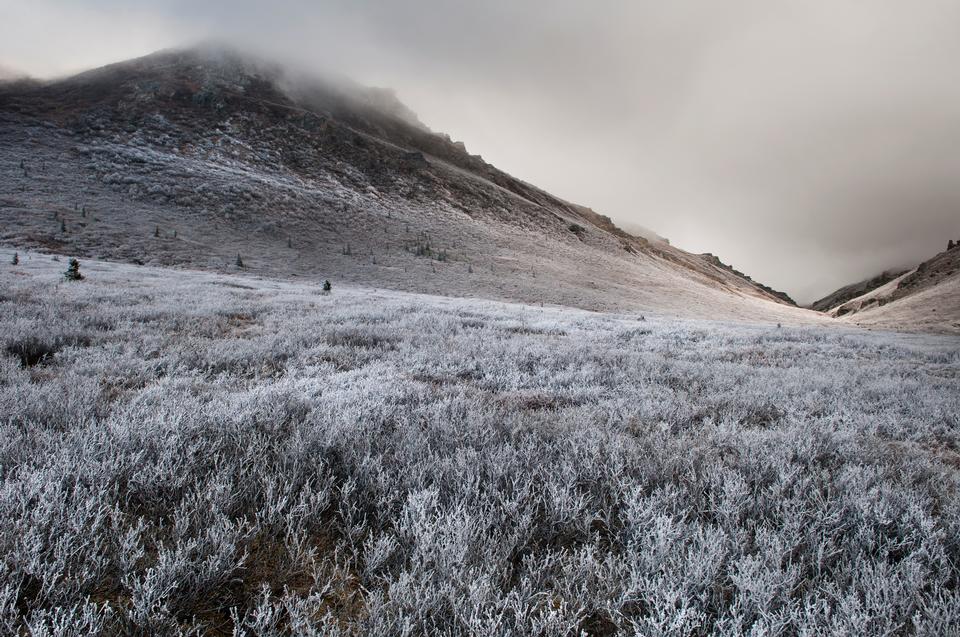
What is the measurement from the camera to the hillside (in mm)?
43375

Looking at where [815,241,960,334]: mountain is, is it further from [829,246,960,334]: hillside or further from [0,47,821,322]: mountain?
[0,47,821,322]: mountain

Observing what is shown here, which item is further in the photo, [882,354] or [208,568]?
[882,354]

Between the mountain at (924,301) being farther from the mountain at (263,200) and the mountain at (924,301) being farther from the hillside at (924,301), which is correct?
the mountain at (263,200)

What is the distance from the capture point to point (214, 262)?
32.6 metres

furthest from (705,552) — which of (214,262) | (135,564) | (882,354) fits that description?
(214,262)

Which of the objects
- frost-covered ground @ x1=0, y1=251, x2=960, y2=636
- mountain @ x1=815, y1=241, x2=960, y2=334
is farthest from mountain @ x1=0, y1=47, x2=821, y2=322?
frost-covered ground @ x1=0, y1=251, x2=960, y2=636

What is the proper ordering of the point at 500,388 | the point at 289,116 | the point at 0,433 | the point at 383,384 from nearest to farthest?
1. the point at 0,433
2. the point at 383,384
3. the point at 500,388
4. the point at 289,116

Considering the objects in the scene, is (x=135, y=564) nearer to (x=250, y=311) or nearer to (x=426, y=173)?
(x=250, y=311)

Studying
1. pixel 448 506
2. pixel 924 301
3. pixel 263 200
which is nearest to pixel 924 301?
pixel 924 301

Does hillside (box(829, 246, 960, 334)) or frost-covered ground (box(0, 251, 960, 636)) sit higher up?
hillside (box(829, 246, 960, 334))

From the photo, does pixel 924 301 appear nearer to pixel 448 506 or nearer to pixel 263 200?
pixel 448 506

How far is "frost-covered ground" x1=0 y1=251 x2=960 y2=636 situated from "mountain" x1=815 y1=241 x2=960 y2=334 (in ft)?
149

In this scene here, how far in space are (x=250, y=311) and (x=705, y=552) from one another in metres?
11.5

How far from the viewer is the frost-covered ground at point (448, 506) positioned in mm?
1697
